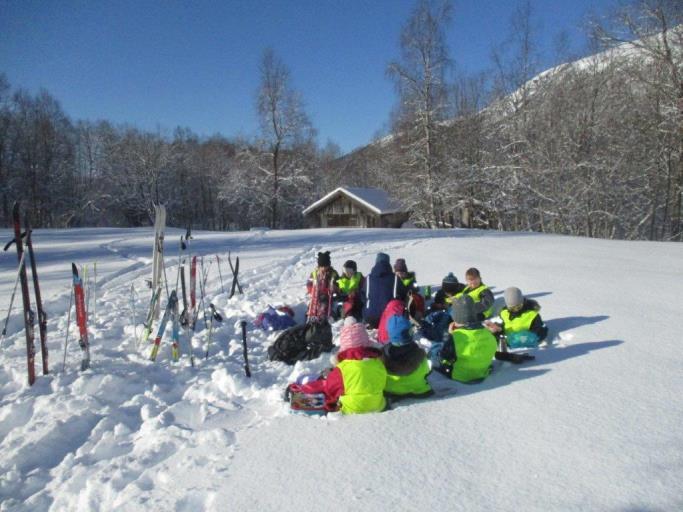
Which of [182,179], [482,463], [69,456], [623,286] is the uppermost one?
[182,179]

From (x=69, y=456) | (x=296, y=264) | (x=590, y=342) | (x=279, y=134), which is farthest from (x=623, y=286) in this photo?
(x=279, y=134)

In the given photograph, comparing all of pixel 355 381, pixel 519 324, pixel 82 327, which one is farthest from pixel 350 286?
pixel 82 327

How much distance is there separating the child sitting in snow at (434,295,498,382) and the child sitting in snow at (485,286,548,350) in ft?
2.93

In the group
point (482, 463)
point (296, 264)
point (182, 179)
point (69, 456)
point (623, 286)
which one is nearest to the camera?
point (482, 463)

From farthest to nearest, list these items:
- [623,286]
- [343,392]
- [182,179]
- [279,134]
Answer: [182,179] → [279,134] → [623,286] → [343,392]

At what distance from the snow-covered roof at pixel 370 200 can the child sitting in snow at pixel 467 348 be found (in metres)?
21.8

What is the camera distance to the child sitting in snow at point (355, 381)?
3455 mm

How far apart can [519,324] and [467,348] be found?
1.44 metres

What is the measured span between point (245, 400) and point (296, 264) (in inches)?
276

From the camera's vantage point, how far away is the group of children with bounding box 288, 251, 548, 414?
3.52 metres

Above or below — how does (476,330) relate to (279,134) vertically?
below

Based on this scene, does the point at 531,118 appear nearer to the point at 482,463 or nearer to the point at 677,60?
the point at 677,60

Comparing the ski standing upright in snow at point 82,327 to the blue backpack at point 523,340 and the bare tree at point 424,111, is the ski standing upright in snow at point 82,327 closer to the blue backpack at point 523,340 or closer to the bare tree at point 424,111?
the blue backpack at point 523,340

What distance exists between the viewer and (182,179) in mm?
45875
